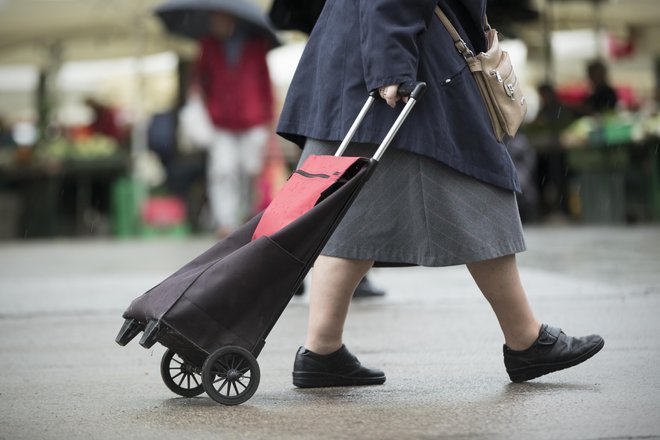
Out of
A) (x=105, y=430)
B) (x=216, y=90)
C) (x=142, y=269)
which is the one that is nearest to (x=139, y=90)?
(x=216, y=90)

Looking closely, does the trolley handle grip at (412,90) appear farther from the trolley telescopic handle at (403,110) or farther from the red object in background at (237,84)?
the red object in background at (237,84)

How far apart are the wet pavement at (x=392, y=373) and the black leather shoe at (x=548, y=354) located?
0.21 feet

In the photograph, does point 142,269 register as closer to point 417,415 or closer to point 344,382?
point 344,382

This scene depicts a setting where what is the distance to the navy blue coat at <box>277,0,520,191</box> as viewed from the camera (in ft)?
11.3

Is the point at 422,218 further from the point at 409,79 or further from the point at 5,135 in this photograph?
the point at 5,135

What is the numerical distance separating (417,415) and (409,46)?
110cm

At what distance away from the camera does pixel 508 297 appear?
12.0 feet

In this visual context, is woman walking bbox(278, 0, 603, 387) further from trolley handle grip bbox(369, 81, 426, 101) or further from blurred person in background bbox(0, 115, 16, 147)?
blurred person in background bbox(0, 115, 16, 147)

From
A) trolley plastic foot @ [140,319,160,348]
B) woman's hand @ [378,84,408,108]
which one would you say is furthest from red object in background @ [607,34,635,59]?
trolley plastic foot @ [140,319,160,348]

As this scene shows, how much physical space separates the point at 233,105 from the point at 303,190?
6.95 m

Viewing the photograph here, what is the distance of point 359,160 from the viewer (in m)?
3.39

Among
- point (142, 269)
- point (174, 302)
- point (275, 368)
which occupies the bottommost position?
point (142, 269)

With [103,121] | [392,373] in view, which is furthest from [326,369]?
[103,121]

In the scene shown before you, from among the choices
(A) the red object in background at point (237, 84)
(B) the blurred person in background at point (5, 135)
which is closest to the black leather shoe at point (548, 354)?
(A) the red object in background at point (237, 84)
